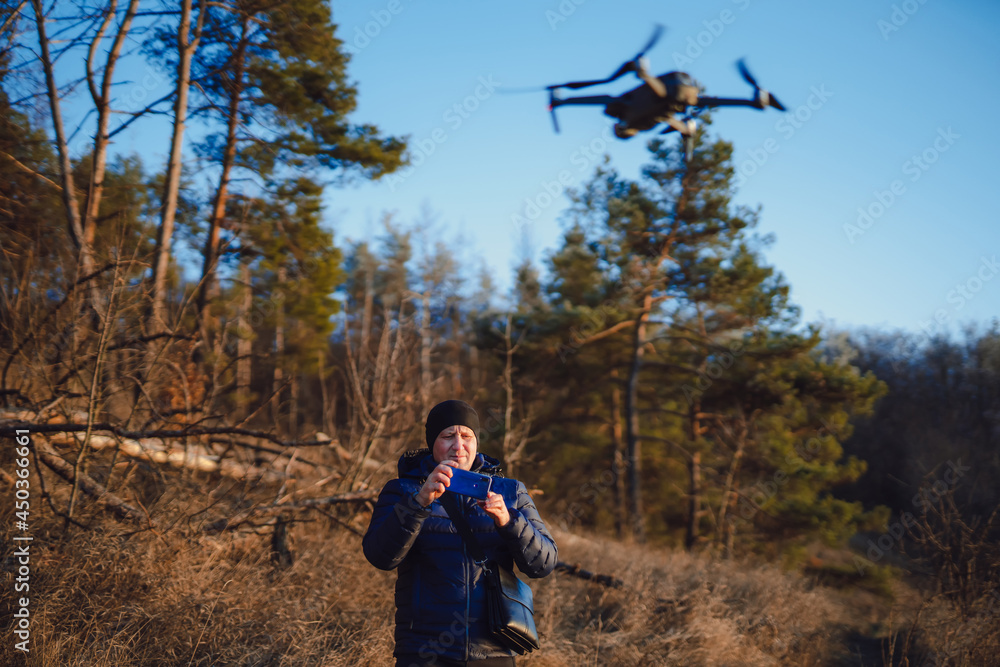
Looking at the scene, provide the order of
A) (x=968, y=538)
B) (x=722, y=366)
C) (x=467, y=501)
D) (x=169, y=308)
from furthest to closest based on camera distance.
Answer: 1. (x=722, y=366)
2. (x=169, y=308)
3. (x=968, y=538)
4. (x=467, y=501)

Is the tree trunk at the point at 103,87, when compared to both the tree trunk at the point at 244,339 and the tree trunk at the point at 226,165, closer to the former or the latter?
Answer: the tree trunk at the point at 226,165

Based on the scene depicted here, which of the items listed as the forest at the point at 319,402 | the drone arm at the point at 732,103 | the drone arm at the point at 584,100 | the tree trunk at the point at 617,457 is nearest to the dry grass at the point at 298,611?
the forest at the point at 319,402

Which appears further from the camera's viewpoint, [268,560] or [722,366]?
[722,366]

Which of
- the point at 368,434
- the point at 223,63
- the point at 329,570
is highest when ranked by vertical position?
the point at 223,63

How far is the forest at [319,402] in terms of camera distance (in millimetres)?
4094

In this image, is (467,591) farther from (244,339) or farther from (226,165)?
(244,339)

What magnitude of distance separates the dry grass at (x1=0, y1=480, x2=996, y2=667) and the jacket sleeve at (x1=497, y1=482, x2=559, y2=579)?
223 centimetres

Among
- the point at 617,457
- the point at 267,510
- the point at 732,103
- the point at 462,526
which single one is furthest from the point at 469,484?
the point at 617,457

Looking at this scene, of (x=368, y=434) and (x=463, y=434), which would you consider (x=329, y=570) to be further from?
(x=463, y=434)

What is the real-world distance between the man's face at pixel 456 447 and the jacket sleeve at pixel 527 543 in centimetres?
24

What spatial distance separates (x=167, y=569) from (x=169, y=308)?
3279mm

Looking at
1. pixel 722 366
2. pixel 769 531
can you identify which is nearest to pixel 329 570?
pixel 722 366

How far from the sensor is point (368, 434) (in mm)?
6355

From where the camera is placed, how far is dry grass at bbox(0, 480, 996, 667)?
3.38m
